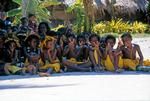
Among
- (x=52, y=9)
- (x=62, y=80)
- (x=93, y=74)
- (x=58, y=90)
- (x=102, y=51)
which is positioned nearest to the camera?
(x=58, y=90)

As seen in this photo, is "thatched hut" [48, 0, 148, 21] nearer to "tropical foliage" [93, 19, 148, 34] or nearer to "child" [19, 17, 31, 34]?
"tropical foliage" [93, 19, 148, 34]

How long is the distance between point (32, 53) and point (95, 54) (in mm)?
1388

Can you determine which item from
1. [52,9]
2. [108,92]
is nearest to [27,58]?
[108,92]

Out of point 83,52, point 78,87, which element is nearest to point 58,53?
point 83,52

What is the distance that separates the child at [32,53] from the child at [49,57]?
0.58ft

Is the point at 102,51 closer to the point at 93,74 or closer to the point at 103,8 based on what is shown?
the point at 93,74

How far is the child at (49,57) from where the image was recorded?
11.0 meters

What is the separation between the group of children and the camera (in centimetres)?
1090

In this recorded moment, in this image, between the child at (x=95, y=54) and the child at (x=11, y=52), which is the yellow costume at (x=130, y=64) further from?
the child at (x=11, y=52)

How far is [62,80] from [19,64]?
1385mm

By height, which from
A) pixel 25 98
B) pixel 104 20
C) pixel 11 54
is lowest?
pixel 25 98

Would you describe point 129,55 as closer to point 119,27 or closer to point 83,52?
point 83,52

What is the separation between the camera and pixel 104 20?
29.2 meters

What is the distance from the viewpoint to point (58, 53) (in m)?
11.4
